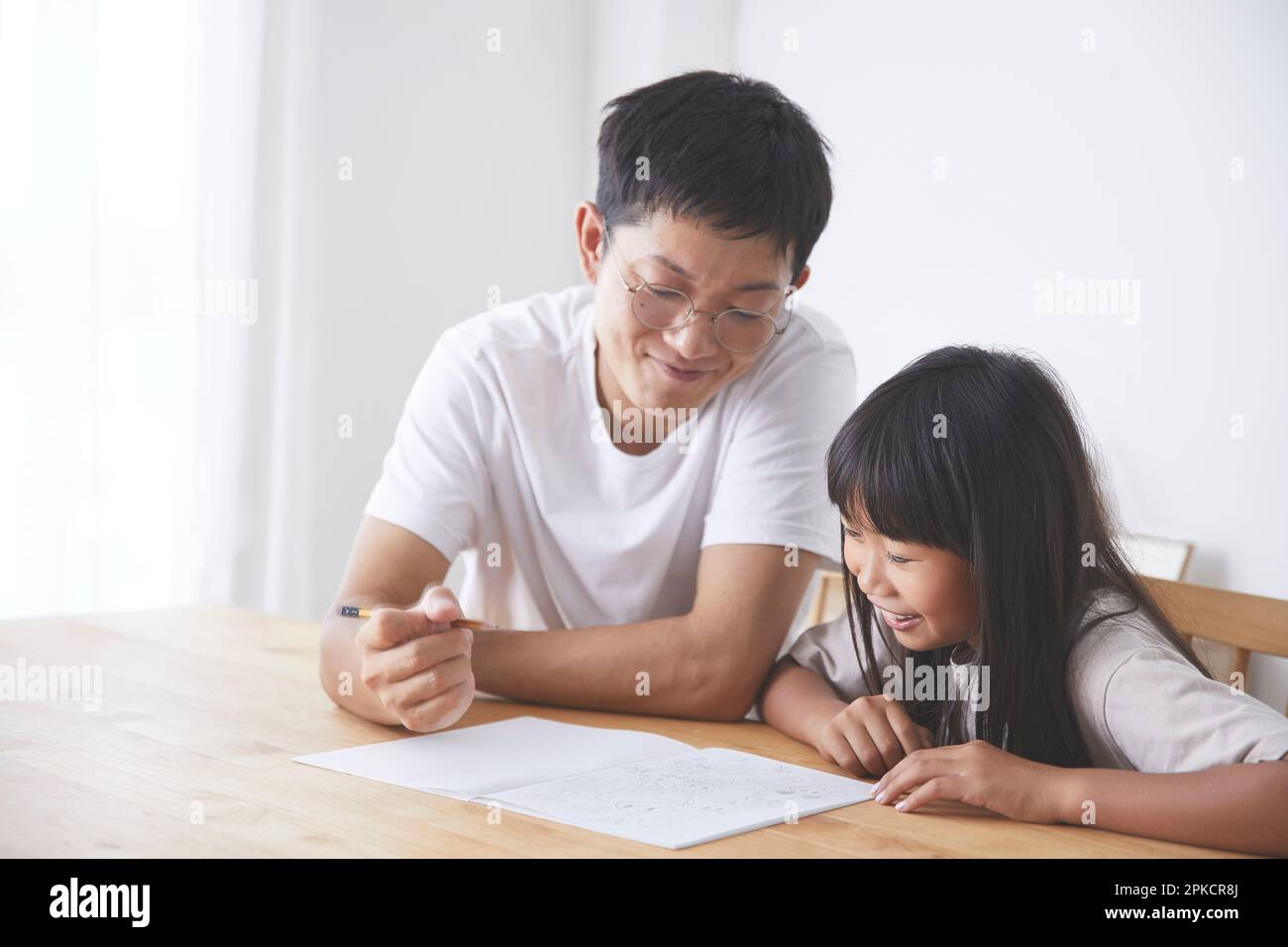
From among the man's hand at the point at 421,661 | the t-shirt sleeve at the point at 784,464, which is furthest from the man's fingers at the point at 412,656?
the t-shirt sleeve at the point at 784,464

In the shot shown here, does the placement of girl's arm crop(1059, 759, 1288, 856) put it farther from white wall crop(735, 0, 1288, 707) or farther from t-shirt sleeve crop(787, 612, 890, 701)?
white wall crop(735, 0, 1288, 707)

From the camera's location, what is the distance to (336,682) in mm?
1331

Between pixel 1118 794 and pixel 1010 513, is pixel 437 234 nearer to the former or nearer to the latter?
pixel 1010 513

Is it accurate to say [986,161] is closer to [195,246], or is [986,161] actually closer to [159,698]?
[195,246]

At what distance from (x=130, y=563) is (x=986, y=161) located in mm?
2200

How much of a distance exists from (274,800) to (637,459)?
678 mm

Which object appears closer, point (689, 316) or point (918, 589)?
point (918, 589)

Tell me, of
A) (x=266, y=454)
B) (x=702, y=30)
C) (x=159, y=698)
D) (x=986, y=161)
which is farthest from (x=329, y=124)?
(x=159, y=698)

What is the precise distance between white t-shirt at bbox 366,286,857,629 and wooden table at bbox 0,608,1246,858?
243 millimetres

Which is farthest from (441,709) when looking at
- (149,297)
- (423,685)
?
(149,297)

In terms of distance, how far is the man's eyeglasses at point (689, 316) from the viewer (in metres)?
1.36

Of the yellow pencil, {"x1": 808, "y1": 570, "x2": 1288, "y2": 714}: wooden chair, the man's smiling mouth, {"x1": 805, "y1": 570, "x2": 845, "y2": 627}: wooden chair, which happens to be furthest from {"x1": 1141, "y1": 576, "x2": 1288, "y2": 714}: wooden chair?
{"x1": 805, "y1": 570, "x2": 845, "y2": 627}: wooden chair

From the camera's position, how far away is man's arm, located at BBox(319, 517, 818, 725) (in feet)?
4.46

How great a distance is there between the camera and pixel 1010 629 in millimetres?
1125
